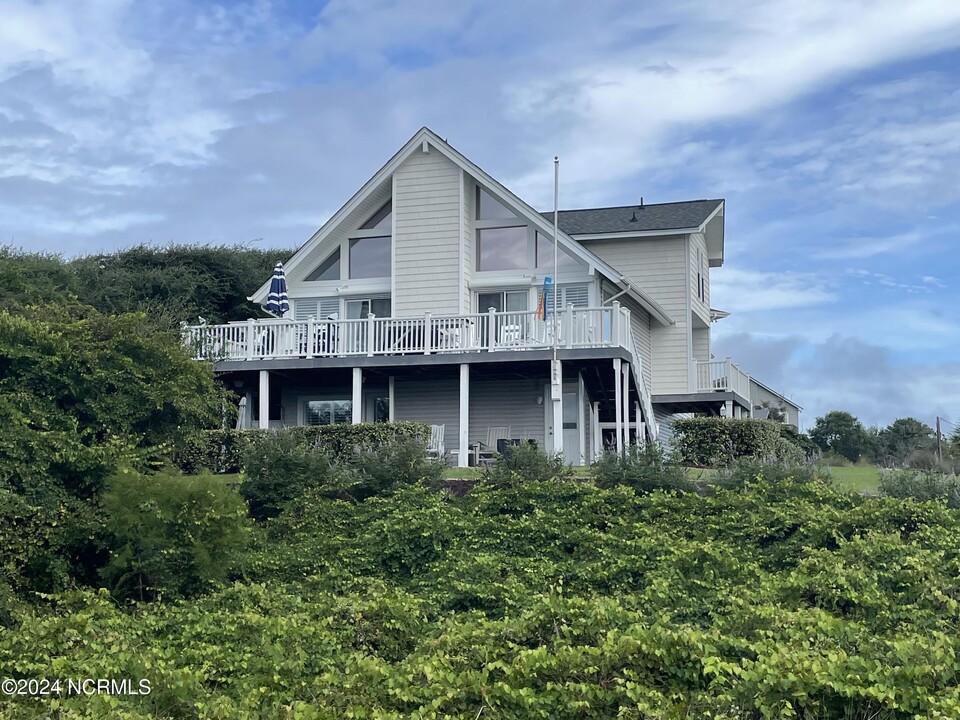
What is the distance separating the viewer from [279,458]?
17859mm

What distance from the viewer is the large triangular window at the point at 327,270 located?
2772 centimetres

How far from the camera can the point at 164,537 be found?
14.3 metres

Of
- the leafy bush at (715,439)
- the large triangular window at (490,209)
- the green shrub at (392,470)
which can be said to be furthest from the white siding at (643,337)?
the green shrub at (392,470)

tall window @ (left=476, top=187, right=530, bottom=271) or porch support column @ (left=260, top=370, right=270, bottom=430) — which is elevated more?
tall window @ (left=476, top=187, right=530, bottom=271)

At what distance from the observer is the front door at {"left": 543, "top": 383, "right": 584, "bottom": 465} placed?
24.8 meters

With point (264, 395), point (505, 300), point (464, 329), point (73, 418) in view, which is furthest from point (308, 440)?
point (505, 300)

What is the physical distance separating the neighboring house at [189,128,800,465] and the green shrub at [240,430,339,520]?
5.51 metres

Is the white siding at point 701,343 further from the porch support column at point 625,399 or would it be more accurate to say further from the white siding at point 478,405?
the white siding at point 478,405

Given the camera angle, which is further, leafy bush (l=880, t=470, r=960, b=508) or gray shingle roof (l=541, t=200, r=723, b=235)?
gray shingle roof (l=541, t=200, r=723, b=235)

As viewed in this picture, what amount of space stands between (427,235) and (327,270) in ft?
10.1

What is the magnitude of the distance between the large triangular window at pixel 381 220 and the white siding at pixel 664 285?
592 centimetres

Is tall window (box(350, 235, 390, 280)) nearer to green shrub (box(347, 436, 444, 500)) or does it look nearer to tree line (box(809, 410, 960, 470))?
green shrub (box(347, 436, 444, 500))

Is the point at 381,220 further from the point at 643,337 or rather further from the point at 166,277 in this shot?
the point at 166,277

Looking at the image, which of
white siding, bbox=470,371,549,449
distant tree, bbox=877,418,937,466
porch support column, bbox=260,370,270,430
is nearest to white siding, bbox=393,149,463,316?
white siding, bbox=470,371,549,449
